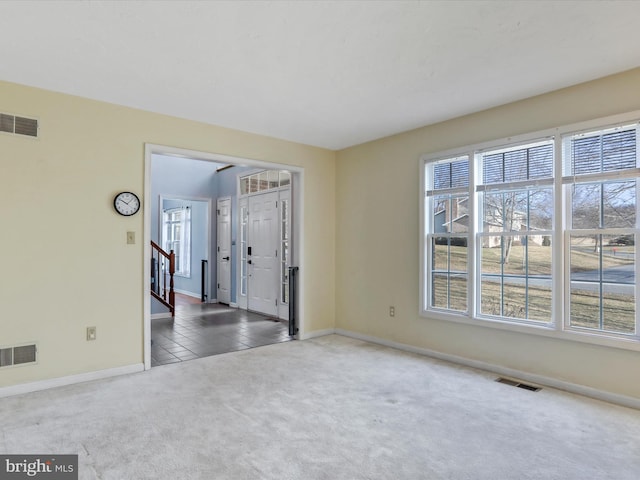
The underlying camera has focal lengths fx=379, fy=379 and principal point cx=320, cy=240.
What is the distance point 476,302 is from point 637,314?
1298mm

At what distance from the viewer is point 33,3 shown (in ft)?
6.99

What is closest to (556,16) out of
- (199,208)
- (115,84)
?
(115,84)

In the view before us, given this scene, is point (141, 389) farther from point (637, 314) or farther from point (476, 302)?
point (637, 314)

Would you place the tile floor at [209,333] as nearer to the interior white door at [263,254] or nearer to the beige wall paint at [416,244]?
the interior white door at [263,254]

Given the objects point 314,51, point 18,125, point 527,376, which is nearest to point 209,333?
point 18,125

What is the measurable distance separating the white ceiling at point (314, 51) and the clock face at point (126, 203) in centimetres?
89

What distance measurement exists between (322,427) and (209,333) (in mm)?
3164

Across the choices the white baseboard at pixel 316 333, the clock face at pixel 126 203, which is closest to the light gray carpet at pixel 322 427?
the white baseboard at pixel 316 333

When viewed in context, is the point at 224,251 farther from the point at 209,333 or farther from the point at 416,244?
the point at 416,244

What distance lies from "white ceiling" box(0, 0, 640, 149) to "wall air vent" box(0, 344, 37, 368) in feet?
7.28

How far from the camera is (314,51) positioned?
8.67 ft

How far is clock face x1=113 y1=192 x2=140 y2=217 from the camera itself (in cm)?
364

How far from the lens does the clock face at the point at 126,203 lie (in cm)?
364

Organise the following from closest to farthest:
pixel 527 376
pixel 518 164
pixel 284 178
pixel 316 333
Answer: pixel 527 376 → pixel 518 164 → pixel 316 333 → pixel 284 178
